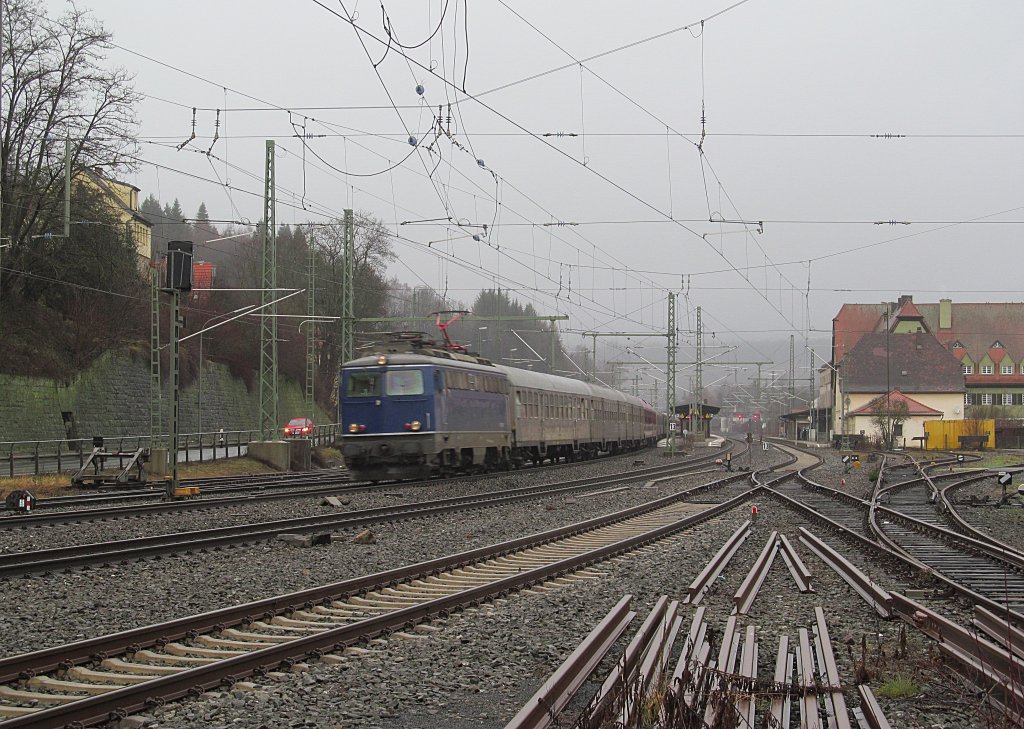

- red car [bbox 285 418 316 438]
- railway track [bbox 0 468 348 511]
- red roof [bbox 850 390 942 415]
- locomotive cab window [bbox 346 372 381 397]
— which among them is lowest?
railway track [bbox 0 468 348 511]

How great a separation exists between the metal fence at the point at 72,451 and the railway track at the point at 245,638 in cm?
1801

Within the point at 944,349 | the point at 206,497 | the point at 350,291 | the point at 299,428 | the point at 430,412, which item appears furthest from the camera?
the point at 944,349

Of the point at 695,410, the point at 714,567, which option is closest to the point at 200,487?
the point at 714,567

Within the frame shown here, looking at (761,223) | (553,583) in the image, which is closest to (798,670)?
(553,583)

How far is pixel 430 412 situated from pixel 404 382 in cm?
102

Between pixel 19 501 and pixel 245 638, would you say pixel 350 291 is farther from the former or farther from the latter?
pixel 245 638

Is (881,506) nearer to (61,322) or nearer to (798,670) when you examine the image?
(798,670)

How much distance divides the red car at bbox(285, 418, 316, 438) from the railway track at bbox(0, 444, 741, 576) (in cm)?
1682

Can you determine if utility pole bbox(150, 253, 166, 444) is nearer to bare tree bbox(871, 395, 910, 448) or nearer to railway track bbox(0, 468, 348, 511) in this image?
railway track bbox(0, 468, 348, 511)

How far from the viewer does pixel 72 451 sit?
109 feet

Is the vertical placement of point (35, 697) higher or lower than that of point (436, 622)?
higher

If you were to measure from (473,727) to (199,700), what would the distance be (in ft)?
5.49

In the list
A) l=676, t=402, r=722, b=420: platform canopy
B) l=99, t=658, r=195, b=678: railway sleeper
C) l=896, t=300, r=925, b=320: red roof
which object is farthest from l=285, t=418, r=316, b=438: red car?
l=896, t=300, r=925, b=320: red roof

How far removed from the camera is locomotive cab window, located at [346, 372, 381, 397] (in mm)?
25203
